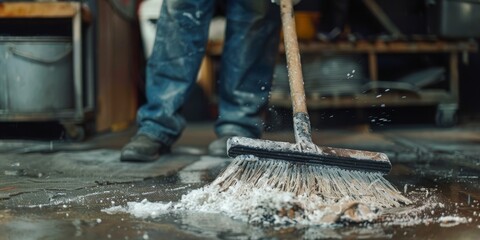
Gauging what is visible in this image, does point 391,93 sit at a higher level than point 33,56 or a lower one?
lower

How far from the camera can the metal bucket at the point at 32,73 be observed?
250 centimetres

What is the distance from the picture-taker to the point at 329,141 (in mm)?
2549

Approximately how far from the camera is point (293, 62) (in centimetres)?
162

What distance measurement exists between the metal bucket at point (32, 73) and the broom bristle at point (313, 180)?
58.3 inches

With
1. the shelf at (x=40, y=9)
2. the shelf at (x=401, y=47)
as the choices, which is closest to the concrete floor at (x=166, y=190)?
the shelf at (x=40, y=9)

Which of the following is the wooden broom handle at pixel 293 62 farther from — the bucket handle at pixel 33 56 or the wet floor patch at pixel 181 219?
the bucket handle at pixel 33 56

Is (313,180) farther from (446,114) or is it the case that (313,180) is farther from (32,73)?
(446,114)

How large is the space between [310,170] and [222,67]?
0.95m

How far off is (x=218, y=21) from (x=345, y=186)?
2.31m

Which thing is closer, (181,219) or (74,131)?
(181,219)

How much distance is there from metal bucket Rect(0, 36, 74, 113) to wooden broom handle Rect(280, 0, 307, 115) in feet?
3.95

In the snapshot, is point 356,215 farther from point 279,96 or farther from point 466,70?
point 466,70

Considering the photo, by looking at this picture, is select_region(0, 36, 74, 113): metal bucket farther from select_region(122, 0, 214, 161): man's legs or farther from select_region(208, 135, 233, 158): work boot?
select_region(208, 135, 233, 158): work boot

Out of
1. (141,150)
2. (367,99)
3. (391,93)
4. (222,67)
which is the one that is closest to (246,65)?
(222,67)
